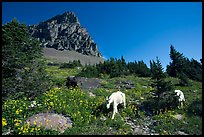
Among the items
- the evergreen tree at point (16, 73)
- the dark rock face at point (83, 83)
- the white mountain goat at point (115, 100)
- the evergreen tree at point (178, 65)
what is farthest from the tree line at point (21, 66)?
the evergreen tree at point (178, 65)

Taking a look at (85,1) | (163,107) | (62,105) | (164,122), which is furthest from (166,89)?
(85,1)

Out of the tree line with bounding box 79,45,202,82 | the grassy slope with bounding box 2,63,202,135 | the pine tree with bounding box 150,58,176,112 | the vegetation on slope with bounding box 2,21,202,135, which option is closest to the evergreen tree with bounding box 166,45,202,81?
the tree line with bounding box 79,45,202,82

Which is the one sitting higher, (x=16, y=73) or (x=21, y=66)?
(x=21, y=66)

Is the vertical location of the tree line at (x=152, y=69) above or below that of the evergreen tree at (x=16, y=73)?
above

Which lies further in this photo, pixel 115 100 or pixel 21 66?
pixel 21 66

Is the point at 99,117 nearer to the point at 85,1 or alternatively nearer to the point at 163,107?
the point at 163,107

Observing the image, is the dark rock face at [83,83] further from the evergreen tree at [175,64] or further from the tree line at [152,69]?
the evergreen tree at [175,64]

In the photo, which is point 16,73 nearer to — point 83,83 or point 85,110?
point 83,83

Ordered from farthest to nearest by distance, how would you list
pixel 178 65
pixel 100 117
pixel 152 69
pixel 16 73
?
1. pixel 178 65
2. pixel 152 69
3. pixel 16 73
4. pixel 100 117

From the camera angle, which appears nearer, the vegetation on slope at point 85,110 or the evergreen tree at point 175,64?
the vegetation on slope at point 85,110

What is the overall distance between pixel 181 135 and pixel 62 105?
8.92 m

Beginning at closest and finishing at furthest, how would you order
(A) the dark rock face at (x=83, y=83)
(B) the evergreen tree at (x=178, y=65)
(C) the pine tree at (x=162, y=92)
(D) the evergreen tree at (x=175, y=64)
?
(C) the pine tree at (x=162, y=92) → (A) the dark rock face at (x=83, y=83) → (B) the evergreen tree at (x=178, y=65) → (D) the evergreen tree at (x=175, y=64)

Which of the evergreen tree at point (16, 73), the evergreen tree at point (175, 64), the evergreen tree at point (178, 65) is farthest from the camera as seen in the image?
the evergreen tree at point (175, 64)

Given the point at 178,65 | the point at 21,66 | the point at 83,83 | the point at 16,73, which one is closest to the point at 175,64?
the point at 178,65
